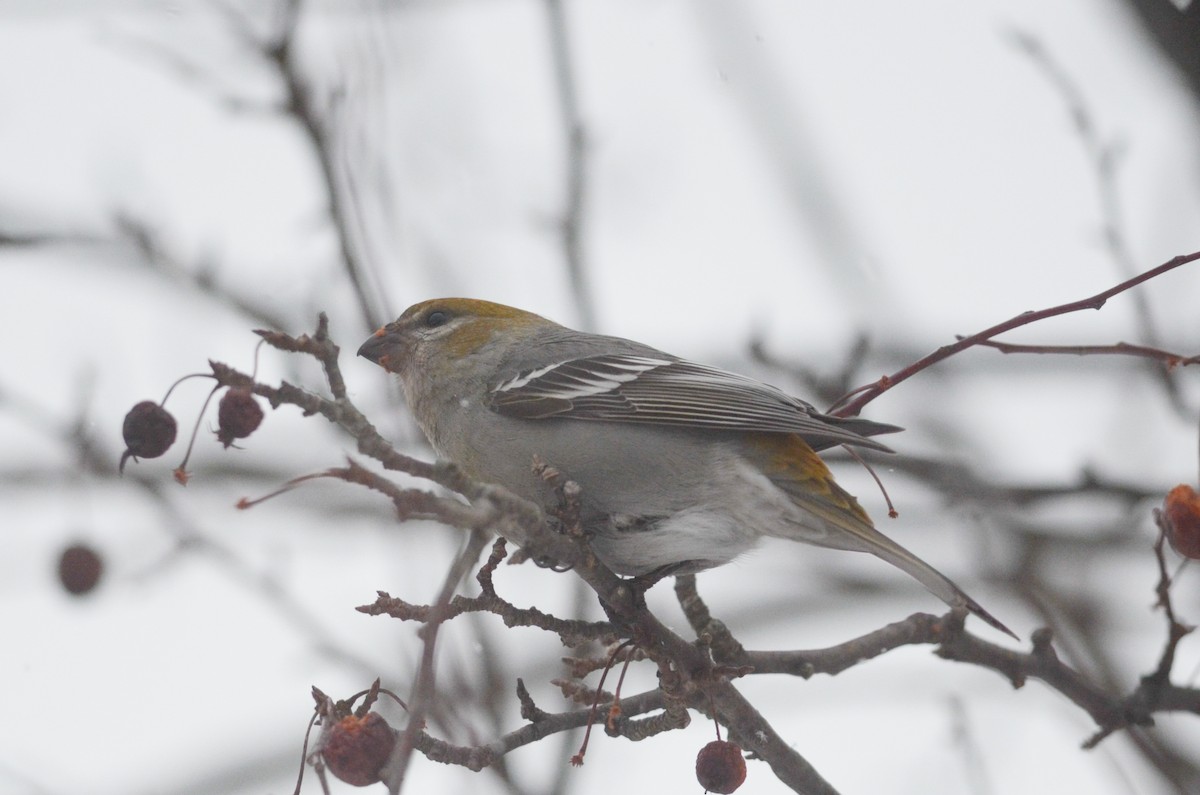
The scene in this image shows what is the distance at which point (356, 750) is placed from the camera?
2.43m

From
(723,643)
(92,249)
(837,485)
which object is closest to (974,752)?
(837,485)

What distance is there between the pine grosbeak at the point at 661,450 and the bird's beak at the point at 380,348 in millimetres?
480

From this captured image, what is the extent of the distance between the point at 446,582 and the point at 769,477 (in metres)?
2.39

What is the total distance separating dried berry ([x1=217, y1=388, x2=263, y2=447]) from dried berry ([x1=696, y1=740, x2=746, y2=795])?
147 centimetres

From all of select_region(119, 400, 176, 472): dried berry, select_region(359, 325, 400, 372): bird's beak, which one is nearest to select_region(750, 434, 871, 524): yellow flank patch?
select_region(359, 325, 400, 372): bird's beak

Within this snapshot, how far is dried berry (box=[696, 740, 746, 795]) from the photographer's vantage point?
302 cm

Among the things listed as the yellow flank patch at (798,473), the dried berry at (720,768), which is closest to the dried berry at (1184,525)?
the yellow flank patch at (798,473)

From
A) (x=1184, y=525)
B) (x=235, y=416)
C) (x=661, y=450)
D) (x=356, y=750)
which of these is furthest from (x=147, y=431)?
(x=1184, y=525)

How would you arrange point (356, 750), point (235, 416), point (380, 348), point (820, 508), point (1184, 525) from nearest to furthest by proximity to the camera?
point (356, 750) → point (235, 416) → point (1184, 525) → point (820, 508) → point (380, 348)

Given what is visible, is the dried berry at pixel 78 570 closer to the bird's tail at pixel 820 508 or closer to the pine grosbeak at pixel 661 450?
the pine grosbeak at pixel 661 450

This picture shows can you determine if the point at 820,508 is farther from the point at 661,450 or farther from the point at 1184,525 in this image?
the point at 1184,525

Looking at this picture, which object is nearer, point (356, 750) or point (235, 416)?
point (356, 750)

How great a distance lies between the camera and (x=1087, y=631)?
4348 millimetres

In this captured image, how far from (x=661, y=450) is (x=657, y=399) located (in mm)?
240
